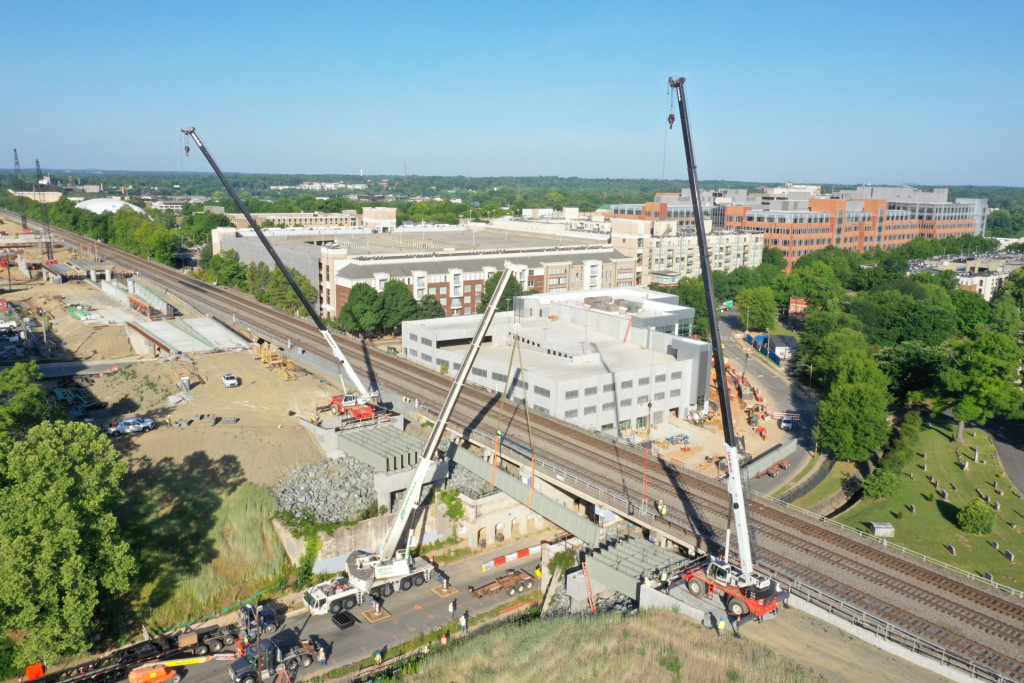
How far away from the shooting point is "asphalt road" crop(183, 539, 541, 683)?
3183 cm

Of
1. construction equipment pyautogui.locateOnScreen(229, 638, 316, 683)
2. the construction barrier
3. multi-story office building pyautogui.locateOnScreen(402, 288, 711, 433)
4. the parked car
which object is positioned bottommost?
the construction barrier

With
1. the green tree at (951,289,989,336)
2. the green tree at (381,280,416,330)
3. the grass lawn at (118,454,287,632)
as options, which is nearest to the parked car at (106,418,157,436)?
the grass lawn at (118,454,287,632)

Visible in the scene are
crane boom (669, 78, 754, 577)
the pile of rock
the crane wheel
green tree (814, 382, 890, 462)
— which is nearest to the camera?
crane boom (669, 78, 754, 577)

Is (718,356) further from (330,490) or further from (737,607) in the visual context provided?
(330,490)

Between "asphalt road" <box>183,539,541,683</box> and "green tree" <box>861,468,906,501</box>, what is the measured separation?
25.5 m

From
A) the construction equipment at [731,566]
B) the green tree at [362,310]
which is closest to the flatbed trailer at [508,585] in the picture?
the construction equipment at [731,566]

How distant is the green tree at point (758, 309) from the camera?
10012 cm

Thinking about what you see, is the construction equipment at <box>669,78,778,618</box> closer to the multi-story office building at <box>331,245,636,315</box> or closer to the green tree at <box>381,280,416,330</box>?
the multi-story office building at <box>331,245,636,315</box>

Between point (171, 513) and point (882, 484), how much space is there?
43519 millimetres

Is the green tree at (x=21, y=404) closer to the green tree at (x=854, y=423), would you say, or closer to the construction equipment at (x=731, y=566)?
the construction equipment at (x=731, y=566)

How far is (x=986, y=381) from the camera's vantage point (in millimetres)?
55688

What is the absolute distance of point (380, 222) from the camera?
576 ft

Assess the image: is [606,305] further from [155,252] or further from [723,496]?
[155,252]

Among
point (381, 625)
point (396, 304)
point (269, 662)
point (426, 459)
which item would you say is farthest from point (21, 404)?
point (396, 304)
